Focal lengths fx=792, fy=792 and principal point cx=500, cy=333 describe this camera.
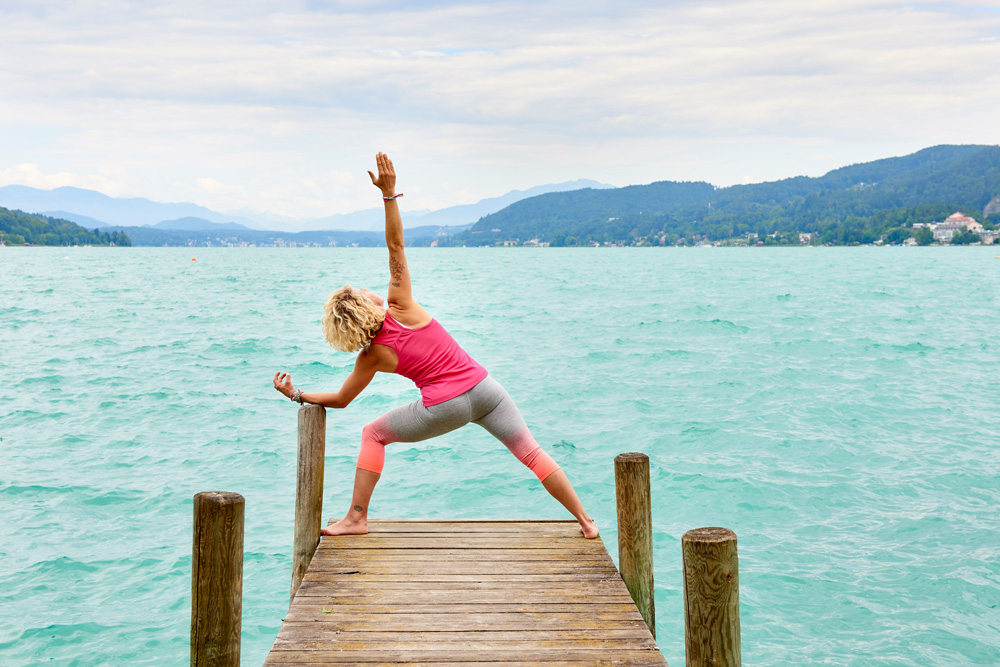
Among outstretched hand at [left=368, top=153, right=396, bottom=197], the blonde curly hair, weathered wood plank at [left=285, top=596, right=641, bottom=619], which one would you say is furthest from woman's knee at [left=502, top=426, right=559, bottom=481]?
outstretched hand at [left=368, top=153, right=396, bottom=197]

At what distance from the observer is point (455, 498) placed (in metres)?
13.4

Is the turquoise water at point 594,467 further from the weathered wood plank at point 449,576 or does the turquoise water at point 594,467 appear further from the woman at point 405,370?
the woman at point 405,370

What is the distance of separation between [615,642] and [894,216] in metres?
205

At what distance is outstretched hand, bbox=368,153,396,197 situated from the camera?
5.13 m

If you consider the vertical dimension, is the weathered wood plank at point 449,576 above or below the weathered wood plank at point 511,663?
above

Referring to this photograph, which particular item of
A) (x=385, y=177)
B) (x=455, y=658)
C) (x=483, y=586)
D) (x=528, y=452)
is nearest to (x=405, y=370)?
(x=528, y=452)

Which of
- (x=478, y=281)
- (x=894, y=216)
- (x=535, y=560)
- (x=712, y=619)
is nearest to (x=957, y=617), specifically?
(x=535, y=560)

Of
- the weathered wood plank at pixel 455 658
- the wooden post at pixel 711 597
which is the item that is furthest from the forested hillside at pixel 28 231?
the wooden post at pixel 711 597

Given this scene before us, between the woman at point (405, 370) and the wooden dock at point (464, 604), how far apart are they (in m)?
0.52

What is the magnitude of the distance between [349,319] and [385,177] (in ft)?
3.14

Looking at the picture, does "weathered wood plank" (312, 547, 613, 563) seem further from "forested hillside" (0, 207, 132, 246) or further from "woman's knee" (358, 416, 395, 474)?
"forested hillside" (0, 207, 132, 246)

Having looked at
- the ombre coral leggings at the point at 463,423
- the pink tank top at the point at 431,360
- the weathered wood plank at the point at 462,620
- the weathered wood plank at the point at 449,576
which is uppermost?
the pink tank top at the point at 431,360

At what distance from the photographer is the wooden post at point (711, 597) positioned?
12.3 feet

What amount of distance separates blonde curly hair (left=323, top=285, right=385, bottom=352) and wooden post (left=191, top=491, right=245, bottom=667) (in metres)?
1.29
